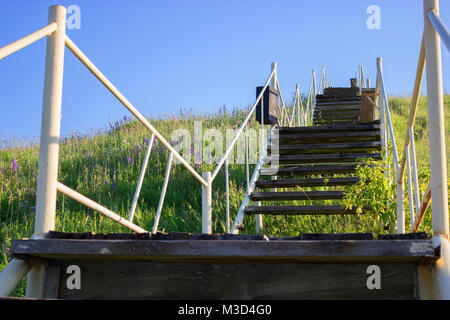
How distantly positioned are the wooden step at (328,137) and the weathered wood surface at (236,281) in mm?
5294

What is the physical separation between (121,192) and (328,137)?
3.31 metres

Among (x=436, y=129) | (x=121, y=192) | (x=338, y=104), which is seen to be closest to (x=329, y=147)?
(x=121, y=192)

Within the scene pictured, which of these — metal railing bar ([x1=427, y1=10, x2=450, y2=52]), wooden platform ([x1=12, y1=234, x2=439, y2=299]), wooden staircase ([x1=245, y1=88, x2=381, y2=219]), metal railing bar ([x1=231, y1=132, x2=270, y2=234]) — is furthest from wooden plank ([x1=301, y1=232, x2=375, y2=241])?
wooden staircase ([x1=245, y1=88, x2=381, y2=219])

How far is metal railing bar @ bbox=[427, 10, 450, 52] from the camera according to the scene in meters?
1.73

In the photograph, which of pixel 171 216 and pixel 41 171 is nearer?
pixel 41 171

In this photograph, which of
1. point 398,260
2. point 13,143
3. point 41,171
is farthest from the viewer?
point 13,143

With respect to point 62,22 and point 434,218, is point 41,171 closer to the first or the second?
point 62,22

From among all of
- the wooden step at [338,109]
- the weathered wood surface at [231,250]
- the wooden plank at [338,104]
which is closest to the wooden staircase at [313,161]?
the weathered wood surface at [231,250]

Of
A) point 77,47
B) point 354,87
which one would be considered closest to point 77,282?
point 77,47

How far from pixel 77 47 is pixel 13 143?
834 centimetres

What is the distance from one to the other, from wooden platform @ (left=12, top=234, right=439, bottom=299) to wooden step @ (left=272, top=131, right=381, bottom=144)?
527 cm

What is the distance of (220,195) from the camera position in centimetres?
690

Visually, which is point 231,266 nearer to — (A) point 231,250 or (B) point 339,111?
(A) point 231,250

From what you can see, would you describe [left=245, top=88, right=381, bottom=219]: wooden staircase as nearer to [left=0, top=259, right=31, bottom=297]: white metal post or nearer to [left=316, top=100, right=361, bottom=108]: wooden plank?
[left=0, top=259, right=31, bottom=297]: white metal post
